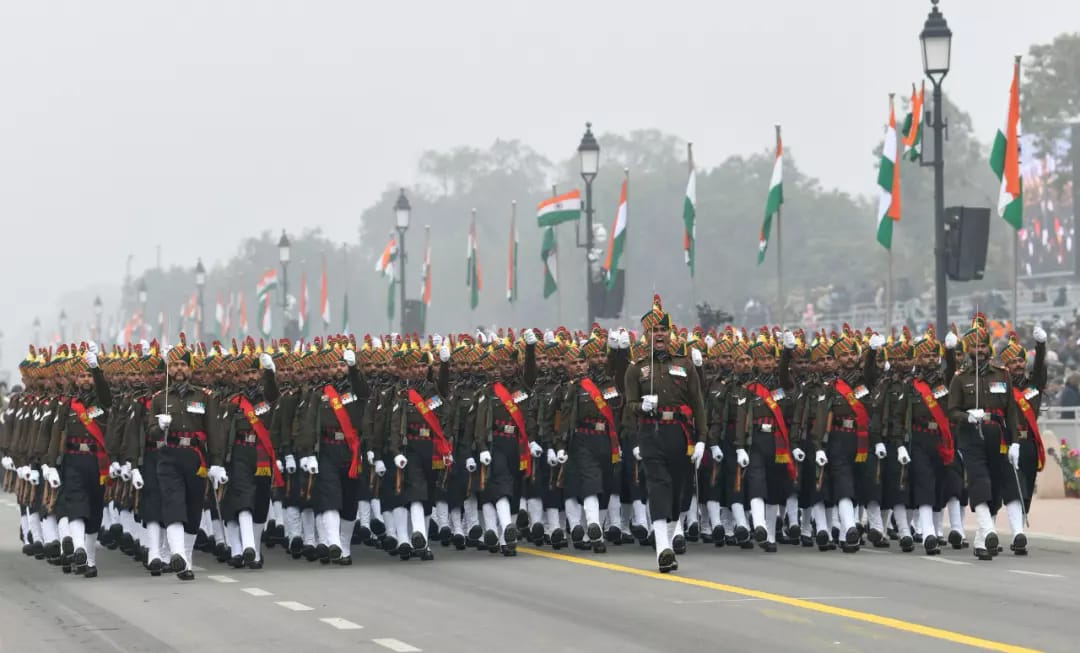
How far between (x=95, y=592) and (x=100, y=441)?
7.33ft

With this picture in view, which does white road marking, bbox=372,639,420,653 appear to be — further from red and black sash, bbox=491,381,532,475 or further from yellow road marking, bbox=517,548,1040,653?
red and black sash, bbox=491,381,532,475

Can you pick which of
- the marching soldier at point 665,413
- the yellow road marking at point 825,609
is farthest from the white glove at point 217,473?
the marching soldier at point 665,413

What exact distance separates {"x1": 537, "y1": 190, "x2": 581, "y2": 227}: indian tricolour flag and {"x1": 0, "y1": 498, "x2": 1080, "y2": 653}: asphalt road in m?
26.1

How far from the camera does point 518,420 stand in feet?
68.9

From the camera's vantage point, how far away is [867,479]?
20.5 meters

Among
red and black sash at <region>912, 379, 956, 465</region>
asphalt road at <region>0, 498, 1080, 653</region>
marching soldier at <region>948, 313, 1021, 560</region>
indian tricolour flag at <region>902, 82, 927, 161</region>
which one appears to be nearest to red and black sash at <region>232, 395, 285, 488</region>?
asphalt road at <region>0, 498, 1080, 653</region>

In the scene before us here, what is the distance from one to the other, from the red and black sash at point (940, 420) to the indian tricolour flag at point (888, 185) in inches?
603

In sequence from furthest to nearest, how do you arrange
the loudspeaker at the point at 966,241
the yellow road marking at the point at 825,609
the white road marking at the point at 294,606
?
1. the loudspeaker at the point at 966,241
2. the white road marking at the point at 294,606
3. the yellow road marking at the point at 825,609

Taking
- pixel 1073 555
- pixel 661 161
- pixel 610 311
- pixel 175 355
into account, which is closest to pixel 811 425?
pixel 1073 555

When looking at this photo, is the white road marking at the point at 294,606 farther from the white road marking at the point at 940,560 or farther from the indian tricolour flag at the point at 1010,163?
the indian tricolour flag at the point at 1010,163

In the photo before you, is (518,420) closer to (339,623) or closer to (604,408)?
(604,408)

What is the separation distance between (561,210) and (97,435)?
1116 inches

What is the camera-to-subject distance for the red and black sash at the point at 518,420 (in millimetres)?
20922

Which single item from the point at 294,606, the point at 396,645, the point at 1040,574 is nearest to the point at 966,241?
the point at 1040,574
